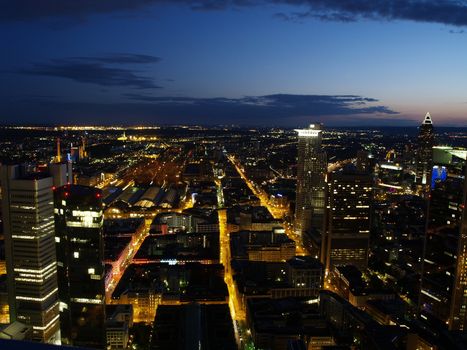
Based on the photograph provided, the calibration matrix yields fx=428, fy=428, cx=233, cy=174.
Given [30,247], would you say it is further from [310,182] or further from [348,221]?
[310,182]

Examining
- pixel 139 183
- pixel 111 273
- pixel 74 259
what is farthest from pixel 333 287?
pixel 139 183

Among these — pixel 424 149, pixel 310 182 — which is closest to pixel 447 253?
pixel 310 182

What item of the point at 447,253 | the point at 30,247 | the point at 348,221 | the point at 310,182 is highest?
the point at 30,247

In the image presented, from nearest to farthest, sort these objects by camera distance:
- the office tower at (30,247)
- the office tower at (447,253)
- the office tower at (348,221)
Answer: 1. the office tower at (30,247)
2. the office tower at (447,253)
3. the office tower at (348,221)

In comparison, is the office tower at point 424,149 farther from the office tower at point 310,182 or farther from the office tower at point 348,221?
the office tower at point 348,221

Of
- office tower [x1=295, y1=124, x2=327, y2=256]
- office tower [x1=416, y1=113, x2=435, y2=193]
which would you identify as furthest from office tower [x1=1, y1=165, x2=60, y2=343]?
office tower [x1=416, y1=113, x2=435, y2=193]

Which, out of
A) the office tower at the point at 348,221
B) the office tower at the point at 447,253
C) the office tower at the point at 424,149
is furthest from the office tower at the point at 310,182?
the office tower at the point at 424,149

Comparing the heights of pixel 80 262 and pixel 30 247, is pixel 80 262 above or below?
below
